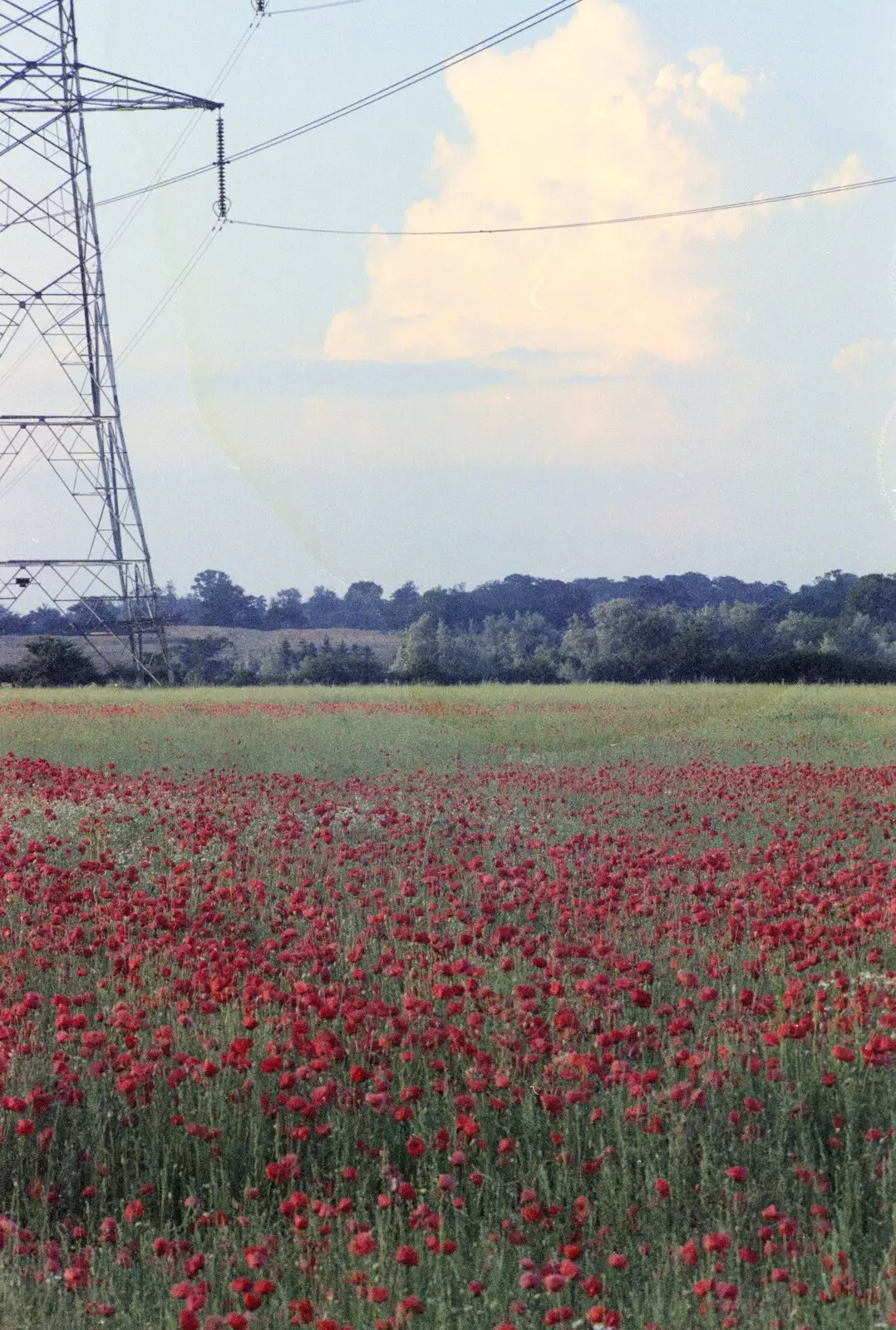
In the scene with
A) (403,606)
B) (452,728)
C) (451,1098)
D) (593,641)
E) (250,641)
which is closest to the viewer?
(451,1098)

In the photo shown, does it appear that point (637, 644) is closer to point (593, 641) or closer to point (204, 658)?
point (593, 641)

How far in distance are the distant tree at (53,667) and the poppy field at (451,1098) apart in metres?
39.4

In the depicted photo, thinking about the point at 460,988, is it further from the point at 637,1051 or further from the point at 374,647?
the point at 374,647

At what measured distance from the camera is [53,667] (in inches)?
1890

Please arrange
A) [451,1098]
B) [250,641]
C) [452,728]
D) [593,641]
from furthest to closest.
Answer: [250,641]
[593,641]
[452,728]
[451,1098]

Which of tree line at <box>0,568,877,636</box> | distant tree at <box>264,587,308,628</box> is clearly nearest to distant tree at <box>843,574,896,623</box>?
tree line at <box>0,568,877,636</box>

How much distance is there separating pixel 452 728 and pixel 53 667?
27.4 meters

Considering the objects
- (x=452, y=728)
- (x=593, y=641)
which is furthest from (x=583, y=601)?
(x=452, y=728)

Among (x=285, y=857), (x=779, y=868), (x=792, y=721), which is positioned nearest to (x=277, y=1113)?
(x=285, y=857)

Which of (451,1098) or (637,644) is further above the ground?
(637,644)

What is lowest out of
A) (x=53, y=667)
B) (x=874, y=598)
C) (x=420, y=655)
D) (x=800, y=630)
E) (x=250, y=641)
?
(x=53, y=667)

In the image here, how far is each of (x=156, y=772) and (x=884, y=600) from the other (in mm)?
45378

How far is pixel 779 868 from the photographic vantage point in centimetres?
980

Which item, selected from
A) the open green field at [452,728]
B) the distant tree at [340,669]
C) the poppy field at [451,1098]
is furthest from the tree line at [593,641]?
the poppy field at [451,1098]
